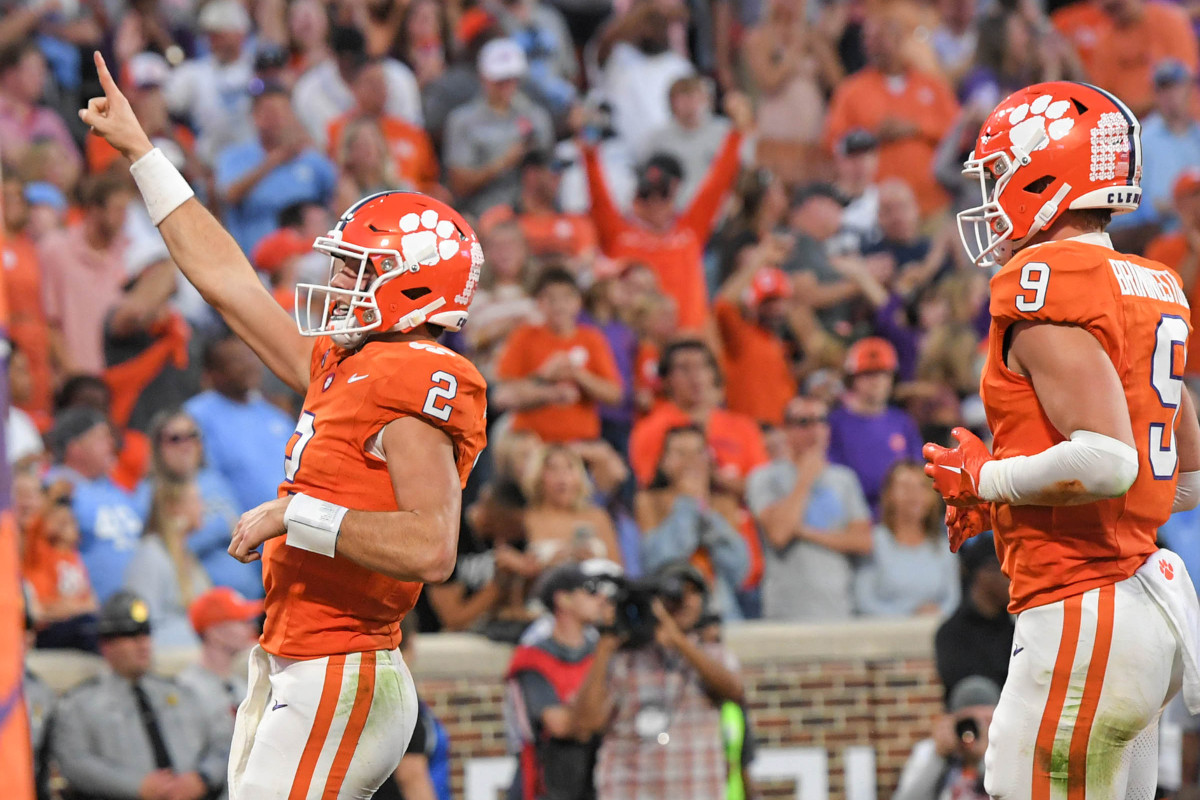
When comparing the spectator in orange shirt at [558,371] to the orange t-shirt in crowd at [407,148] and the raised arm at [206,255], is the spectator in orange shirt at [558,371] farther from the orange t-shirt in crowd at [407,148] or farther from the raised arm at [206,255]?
the raised arm at [206,255]

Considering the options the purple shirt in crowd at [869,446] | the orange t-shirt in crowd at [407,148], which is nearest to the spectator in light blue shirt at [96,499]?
the orange t-shirt in crowd at [407,148]

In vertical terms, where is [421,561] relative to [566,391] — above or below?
below

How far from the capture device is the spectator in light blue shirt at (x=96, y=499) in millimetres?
7844

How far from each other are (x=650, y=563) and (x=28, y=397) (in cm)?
337

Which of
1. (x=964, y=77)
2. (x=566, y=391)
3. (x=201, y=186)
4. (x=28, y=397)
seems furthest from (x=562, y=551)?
(x=964, y=77)

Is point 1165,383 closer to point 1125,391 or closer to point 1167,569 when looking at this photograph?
point 1125,391

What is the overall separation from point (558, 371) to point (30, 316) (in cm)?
292

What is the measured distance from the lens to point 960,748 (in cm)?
679

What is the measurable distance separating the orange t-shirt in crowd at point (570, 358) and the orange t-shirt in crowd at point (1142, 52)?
17.1ft

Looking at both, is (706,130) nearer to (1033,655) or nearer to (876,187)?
(876,187)

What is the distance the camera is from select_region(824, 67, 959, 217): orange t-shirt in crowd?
11445mm

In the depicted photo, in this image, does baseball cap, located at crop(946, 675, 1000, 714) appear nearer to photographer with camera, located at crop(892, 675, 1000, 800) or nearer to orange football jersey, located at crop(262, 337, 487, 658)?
photographer with camera, located at crop(892, 675, 1000, 800)

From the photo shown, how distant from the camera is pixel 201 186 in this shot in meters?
10.2

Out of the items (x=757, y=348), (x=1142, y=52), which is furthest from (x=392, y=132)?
(x=1142, y=52)
